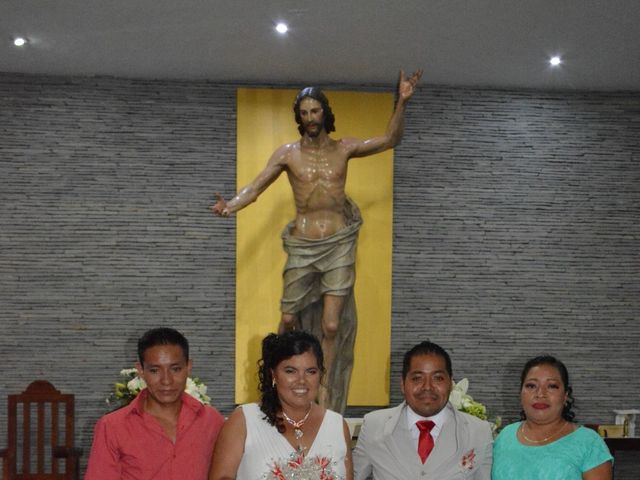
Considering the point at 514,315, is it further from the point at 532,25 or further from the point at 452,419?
the point at 452,419

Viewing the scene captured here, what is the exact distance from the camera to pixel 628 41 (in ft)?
18.1

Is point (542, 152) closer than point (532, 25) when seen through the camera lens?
No

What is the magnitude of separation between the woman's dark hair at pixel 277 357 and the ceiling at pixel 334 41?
99.9 inches

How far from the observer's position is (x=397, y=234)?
659cm

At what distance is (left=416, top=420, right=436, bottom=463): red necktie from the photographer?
9.58 ft

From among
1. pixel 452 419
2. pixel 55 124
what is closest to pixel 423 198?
pixel 55 124

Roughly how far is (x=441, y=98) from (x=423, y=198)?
2.49 feet

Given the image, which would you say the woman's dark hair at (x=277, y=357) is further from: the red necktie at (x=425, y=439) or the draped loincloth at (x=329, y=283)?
the draped loincloth at (x=329, y=283)

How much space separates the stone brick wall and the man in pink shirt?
3.50 meters

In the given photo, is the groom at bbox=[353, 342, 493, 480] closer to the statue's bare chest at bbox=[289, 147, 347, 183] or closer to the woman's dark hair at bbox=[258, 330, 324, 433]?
the woman's dark hair at bbox=[258, 330, 324, 433]

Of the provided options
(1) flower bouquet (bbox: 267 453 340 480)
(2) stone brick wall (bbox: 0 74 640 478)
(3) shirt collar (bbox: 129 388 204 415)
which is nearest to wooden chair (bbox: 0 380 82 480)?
(2) stone brick wall (bbox: 0 74 640 478)

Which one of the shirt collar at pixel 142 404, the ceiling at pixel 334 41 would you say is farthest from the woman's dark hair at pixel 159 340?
the ceiling at pixel 334 41

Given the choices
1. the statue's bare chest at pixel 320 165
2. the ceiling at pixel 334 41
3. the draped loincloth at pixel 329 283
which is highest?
the ceiling at pixel 334 41

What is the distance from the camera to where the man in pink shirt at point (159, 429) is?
282cm
